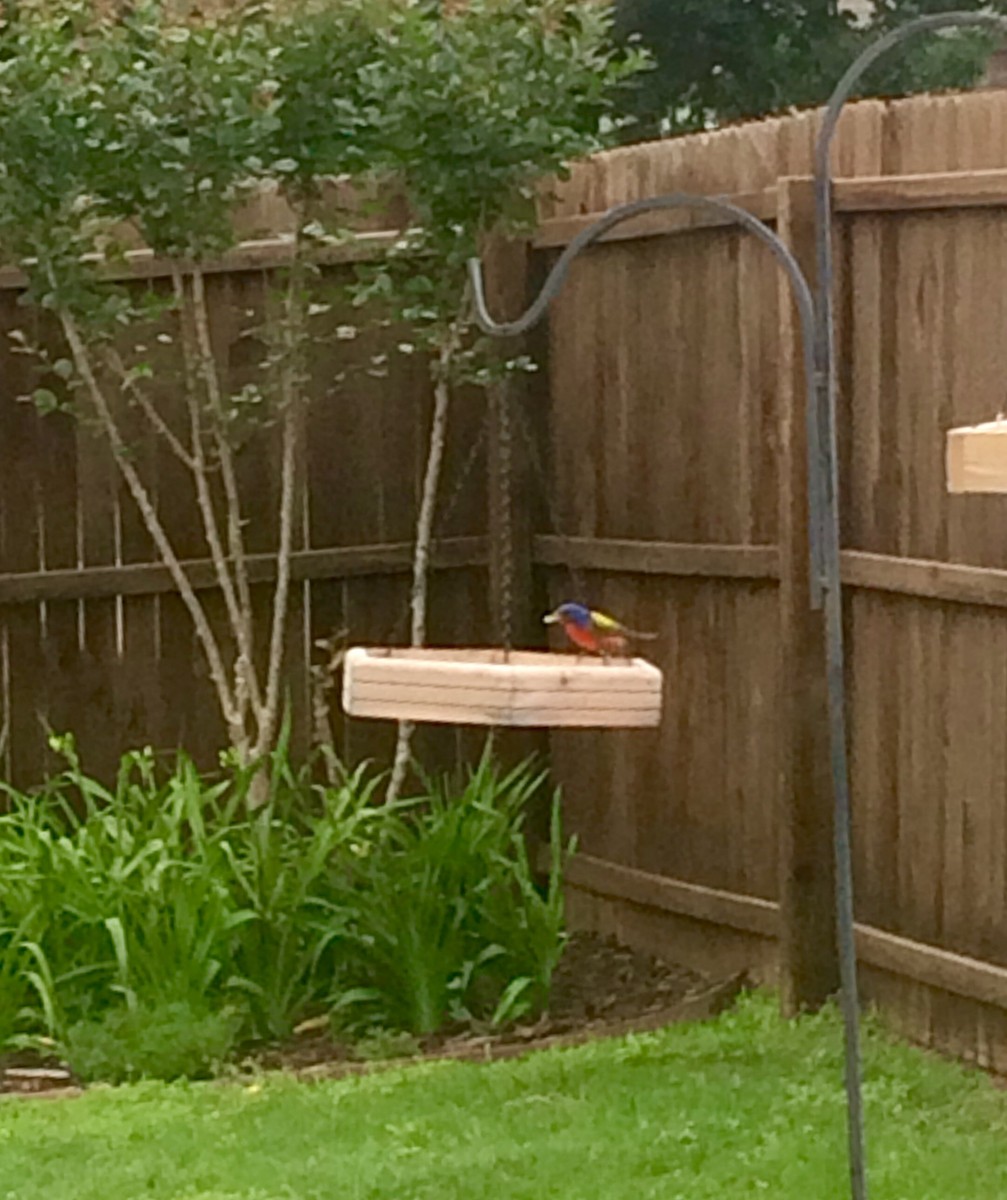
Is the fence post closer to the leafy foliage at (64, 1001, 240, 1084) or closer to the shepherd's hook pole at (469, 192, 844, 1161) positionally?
the leafy foliage at (64, 1001, 240, 1084)

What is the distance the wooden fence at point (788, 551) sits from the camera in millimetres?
4395

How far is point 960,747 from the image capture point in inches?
175

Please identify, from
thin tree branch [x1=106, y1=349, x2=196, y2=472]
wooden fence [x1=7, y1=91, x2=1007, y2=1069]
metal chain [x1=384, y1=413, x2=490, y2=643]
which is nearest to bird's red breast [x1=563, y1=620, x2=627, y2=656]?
wooden fence [x1=7, y1=91, x2=1007, y2=1069]

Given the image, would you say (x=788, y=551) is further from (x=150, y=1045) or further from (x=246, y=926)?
(x=150, y=1045)

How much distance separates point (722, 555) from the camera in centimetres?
514

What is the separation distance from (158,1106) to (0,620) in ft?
6.04

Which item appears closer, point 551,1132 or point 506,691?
point 506,691

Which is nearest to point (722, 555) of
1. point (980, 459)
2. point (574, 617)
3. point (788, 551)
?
point (788, 551)

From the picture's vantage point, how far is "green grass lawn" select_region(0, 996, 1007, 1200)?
12.1ft

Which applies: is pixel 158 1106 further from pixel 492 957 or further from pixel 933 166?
pixel 933 166

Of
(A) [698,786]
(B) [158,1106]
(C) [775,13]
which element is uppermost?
(C) [775,13]

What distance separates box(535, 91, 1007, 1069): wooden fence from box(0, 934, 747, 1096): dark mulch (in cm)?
14

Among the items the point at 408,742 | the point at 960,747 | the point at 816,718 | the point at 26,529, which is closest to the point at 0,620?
the point at 26,529

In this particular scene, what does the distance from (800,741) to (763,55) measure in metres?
5.43
